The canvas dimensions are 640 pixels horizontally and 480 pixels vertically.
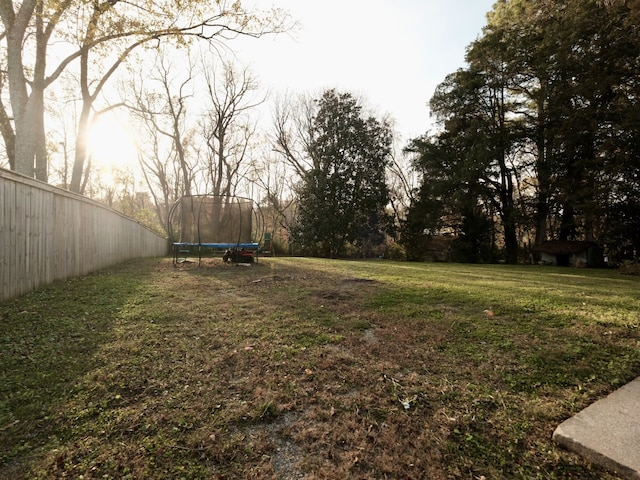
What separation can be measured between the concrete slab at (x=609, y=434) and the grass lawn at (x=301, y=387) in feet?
0.23

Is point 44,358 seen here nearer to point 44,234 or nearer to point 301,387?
point 301,387

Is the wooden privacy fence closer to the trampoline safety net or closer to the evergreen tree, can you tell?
the trampoline safety net

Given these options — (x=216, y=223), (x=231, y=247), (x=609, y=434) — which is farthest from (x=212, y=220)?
(x=609, y=434)

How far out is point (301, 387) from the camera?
2.05 m

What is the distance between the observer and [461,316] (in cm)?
351

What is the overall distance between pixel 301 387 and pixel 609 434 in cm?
160

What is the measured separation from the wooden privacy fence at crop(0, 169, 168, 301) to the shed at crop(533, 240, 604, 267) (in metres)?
18.2

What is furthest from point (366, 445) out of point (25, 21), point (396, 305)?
point (25, 21)

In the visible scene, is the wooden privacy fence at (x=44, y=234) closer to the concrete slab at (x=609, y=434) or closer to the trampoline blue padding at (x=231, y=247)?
the trampoline blue padding at (x=231, y=247)

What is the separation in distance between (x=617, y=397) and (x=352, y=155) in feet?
57.9

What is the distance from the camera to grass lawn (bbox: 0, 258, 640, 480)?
141 centimetres

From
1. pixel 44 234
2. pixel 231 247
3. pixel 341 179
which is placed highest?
pixel 341 179

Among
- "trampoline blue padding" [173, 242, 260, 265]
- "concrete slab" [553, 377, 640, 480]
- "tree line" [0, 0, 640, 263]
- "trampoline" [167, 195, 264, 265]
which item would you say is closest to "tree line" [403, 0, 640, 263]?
"tree line" [0, 0, 640, 263]

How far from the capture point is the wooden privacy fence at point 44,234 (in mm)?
3758
